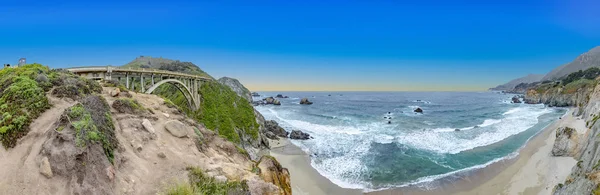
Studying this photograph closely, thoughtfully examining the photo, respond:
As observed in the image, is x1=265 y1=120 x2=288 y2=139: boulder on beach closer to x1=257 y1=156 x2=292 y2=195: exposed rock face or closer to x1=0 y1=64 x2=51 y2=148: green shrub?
x1=257 y1=156 x2=292 y2=195: exposed rock face

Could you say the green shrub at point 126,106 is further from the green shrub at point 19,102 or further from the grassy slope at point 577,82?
the grassy slope at point 577,82

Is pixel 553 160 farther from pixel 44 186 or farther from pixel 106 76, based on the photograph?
pixel 106 76

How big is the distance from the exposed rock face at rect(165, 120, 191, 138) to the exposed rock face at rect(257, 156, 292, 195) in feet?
11.0

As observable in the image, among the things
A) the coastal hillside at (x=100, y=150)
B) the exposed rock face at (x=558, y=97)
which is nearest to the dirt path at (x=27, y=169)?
the coastal hillside at (x=100, y=150)

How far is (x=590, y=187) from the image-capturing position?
1235 cm

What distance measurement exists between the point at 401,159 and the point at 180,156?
23.5 metres

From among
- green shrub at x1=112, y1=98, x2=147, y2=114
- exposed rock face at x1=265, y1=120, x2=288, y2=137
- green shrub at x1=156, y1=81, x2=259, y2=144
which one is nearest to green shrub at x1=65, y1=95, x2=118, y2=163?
green shrub at x1=112, y1=98, x2=147, y2=114

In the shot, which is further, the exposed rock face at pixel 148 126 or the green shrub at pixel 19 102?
the exposed rock face at pixel 148 126

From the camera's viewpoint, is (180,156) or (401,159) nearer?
(180,156)

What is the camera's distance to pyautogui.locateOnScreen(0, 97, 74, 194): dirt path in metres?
6.30

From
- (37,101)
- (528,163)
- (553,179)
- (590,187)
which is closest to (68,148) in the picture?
(37,101)

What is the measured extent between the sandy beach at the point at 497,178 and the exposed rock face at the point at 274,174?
10.1 m

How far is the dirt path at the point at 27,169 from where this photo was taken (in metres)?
6.30

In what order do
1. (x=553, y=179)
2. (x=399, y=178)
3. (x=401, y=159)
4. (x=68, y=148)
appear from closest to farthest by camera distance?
(x=68, y=148) → (x=553, y=179) → (x=399, y=178) → (x=401, y=159)
